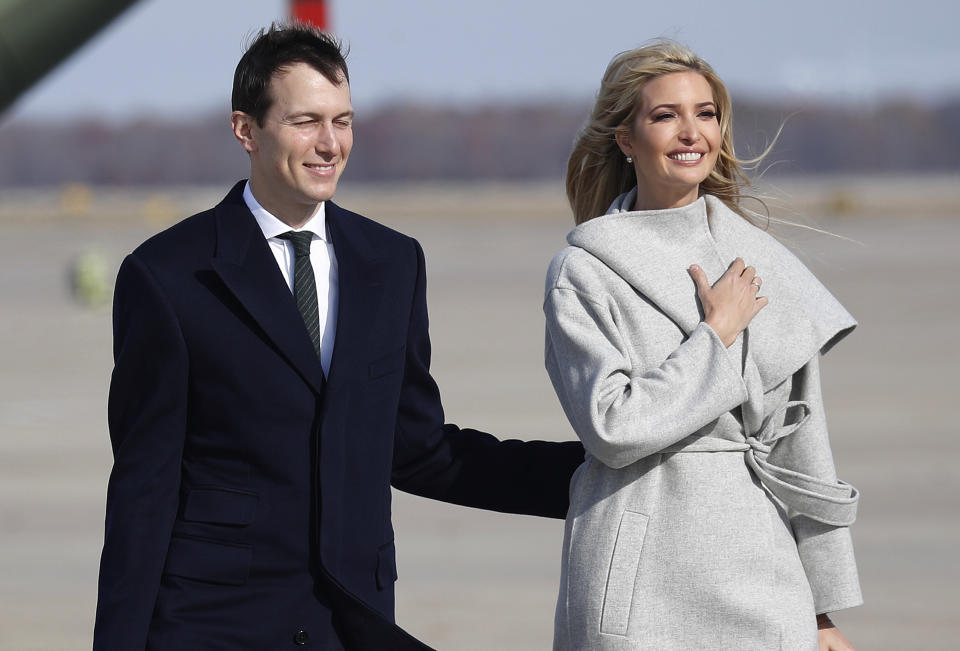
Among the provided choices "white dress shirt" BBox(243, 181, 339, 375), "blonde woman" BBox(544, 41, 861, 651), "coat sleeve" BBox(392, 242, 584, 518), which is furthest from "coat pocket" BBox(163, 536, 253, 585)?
"blonde woman" BBox(544, 41, 861, 651)

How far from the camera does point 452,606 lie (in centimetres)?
639

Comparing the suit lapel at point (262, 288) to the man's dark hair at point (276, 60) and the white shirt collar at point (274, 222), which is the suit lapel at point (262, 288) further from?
the man's dark hair at point (276, 60)

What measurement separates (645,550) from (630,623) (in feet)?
0.48

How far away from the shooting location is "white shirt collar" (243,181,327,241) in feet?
9.41

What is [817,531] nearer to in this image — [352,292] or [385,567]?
[385,567]

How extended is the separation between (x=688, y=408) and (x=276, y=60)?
107cm

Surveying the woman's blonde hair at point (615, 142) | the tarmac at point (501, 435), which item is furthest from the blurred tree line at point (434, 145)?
the woman's blonde hair at point (615, 142)

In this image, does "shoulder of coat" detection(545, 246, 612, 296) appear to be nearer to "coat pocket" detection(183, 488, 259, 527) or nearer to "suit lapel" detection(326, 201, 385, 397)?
"suit lapel" detection(326, 201, 385, 397)

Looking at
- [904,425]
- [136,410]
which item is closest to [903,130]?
[904,425]

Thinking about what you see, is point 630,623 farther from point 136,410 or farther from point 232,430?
point 136,410

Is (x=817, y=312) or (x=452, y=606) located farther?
(x=452, y=606)

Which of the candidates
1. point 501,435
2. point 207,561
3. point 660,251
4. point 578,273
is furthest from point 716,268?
point 501,435

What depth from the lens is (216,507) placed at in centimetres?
268

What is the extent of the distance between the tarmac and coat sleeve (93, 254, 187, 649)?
156 cm
